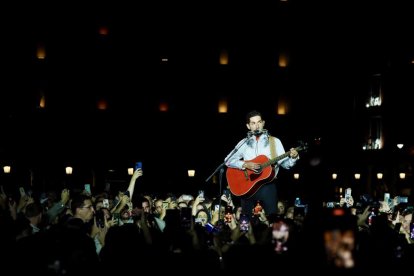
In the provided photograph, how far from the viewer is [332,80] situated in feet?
162

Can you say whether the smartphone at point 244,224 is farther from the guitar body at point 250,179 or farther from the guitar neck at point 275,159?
the guitar body at point 250,179

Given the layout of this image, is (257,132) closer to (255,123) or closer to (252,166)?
(255,123)

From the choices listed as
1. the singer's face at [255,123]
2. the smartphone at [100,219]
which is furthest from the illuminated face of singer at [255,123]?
the smartphone at [100,219]

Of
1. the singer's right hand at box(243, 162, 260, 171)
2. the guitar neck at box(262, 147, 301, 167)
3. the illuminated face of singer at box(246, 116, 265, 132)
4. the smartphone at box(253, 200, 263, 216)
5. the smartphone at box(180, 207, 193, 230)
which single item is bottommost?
the smartphone at box(253, 200, 263, 216)

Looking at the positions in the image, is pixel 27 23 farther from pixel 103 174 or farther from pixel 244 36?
pixel 244 36

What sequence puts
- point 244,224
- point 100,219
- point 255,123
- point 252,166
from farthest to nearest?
point 255,123, point 252,166, point 100,219, point 244,224

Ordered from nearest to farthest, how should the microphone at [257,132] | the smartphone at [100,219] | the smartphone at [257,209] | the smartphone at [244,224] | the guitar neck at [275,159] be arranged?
the smartphone at [244,224]
the smartphone at [100,219]
the guitar neck at [275,159]
the smartphone at [257,209]
the microphone at [257,132]

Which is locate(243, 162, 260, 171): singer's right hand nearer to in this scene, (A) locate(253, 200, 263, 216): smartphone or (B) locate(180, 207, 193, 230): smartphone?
(A) locate(253, 200, 263, 216): smartphone

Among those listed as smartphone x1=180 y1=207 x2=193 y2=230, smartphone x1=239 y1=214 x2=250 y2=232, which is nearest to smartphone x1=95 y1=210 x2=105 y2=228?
smartphone x1=180 y1=207 x2=193 y2=230

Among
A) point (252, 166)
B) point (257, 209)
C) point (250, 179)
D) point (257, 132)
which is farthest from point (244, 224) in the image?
point (257, 132)

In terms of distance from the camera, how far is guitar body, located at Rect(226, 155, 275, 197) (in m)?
12.5

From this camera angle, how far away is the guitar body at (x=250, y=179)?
40.9 feet

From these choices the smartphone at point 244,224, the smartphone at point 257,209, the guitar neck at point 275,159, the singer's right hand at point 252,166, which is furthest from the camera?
the singer's right hand at point 252,166

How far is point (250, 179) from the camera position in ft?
41.4
